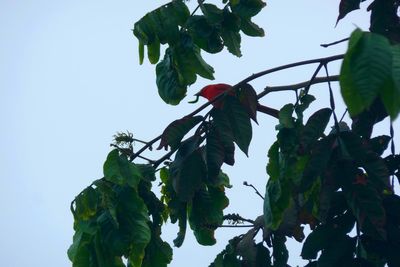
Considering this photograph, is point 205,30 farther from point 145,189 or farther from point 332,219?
point 332,219

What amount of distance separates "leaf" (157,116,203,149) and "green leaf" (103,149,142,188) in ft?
0.59

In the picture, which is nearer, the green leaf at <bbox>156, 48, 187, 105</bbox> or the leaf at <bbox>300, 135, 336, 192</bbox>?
the leaf at <bbox>300, 135, 336, 192</bbox>

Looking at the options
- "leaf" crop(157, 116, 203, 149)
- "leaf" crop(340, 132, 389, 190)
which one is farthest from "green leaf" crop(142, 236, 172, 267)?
"leaf" crop(340, 132, 389, 190)

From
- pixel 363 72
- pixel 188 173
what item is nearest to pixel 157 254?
pixel 188 173

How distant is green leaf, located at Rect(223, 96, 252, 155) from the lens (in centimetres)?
246

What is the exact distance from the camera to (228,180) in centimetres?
287

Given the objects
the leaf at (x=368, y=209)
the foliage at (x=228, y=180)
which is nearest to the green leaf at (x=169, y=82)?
the foliage at (x=228, y=180)

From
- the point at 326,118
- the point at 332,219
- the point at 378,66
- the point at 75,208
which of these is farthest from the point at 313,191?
the point at 378,66

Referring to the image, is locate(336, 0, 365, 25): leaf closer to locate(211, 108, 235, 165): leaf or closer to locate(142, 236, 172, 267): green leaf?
locate(211, 108, 235, 165): leaf

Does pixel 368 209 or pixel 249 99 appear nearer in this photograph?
pixel 368 209

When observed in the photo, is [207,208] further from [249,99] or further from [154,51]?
[154,51]

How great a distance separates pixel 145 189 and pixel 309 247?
71cm

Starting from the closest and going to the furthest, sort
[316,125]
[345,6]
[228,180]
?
[316,125] < [345,6] < [228,180]

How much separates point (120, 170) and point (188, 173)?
0.26 meters
